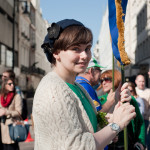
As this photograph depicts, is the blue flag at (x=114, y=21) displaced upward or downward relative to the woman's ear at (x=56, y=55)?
upward

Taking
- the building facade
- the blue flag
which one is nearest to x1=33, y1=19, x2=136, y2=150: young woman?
the blue flag

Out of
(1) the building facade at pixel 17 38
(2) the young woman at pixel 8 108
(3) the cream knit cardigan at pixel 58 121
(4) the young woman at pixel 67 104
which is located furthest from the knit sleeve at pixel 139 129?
(1) the building facade at pixel 17 38

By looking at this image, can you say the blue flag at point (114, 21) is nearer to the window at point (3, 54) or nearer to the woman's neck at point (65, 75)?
the woman's neck at point (65, 75)

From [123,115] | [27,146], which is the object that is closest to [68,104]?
[123,115]

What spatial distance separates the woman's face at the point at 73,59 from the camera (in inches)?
73.4

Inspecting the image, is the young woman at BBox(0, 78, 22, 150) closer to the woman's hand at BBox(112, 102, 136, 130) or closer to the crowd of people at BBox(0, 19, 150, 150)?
the crowd of people at BBox(0, 19, 150, 150)

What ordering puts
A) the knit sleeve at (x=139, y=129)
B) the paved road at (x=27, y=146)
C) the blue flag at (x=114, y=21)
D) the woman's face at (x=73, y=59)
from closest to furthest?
the woman's face at (x=73, y=59), the blue flag at (x=114, y=21), the knit sleeve at (x=139, y=129), the paved road at (x=27, y=146)

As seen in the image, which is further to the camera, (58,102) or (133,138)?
(133,138)

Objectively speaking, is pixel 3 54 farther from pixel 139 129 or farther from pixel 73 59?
pixel 73 59

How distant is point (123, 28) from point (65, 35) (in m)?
0.73

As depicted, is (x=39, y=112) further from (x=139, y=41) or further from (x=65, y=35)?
(x=139, y=41)

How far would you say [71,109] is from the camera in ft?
5.51

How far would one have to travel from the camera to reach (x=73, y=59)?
73.5 inches

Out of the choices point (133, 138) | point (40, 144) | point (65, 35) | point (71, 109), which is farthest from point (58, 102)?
point (133, 138)
